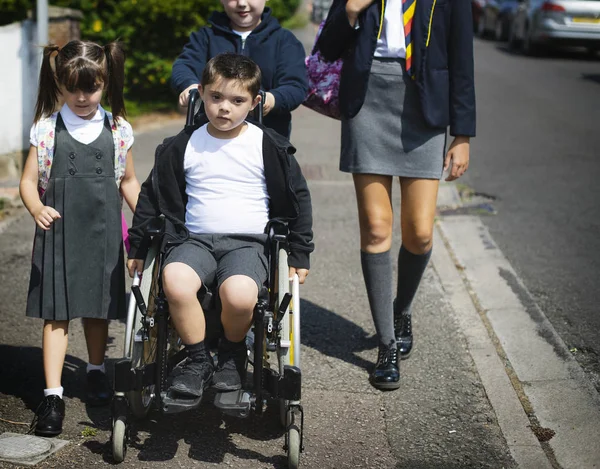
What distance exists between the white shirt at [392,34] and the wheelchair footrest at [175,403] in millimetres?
1793

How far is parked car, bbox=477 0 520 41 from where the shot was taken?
22786mm

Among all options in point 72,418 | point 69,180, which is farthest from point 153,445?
point 69,180

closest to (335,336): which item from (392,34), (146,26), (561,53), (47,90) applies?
(392,34)

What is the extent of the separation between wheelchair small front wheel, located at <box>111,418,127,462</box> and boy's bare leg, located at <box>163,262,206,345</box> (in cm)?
40

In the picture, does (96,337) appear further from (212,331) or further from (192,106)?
(192,106)

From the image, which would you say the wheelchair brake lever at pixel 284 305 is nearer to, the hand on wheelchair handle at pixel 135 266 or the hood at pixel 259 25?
the hand on wheelchair handle at pixel 135 266

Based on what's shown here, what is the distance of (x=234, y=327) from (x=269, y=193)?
59cm

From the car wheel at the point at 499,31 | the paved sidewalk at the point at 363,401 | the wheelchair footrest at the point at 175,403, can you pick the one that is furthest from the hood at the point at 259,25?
the car wheel at the point at 499,31

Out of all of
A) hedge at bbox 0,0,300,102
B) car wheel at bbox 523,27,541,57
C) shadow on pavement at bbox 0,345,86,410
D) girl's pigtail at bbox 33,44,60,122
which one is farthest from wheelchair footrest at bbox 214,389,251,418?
car wheel at bbox 523,27,541,57

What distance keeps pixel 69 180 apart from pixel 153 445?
45.8 inches

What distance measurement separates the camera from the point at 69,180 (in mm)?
3834

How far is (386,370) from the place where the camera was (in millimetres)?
4270

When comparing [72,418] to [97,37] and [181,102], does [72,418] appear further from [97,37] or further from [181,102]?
[97,37]

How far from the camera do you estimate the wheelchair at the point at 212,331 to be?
3365 mm
